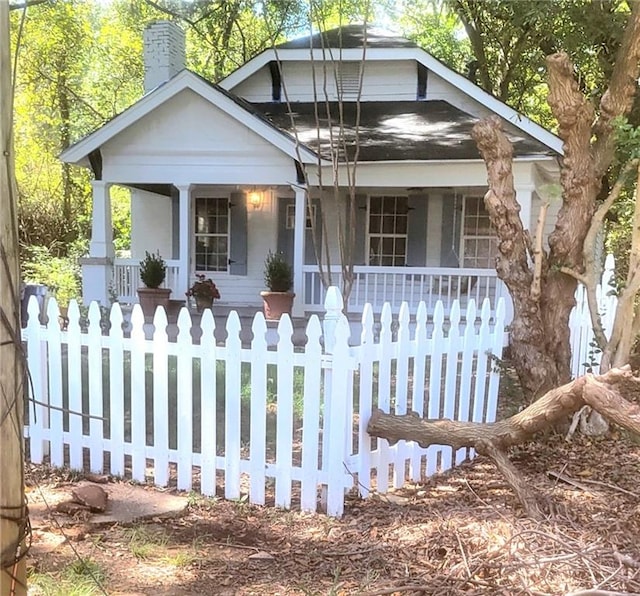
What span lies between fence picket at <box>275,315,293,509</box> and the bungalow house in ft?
17.5

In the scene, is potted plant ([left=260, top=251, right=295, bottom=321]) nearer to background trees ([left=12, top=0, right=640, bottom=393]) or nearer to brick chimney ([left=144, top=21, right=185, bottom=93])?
background trees ([left=12, top=0, right=640, bottom=393])

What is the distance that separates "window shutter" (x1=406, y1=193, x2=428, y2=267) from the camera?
12.2 m

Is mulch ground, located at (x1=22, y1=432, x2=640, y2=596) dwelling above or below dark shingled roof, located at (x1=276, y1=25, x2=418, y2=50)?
below

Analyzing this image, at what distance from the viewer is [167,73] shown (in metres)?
12.9

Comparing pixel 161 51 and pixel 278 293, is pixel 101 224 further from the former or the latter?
pixel 161 51

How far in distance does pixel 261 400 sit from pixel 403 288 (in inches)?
272

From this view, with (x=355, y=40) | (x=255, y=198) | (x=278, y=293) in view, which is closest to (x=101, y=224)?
(x=255, y=198)

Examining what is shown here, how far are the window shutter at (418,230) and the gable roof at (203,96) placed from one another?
3.13 meters

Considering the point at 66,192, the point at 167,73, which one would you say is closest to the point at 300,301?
the point at 167,73

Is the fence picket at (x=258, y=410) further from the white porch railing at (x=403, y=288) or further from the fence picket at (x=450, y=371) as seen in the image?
the white porch railing at (x=403, y=288)

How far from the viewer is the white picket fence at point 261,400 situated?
Result: 143 inches

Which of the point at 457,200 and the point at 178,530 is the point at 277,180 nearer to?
the point at 457,200

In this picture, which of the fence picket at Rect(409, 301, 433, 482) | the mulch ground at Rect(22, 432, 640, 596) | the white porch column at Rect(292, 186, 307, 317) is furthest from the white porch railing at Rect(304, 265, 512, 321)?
the mulch ground at Rect(22, 432, 640, 596)

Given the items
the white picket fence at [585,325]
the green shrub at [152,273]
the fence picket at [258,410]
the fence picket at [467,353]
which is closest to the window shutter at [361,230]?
the green shrub at [152,273]
